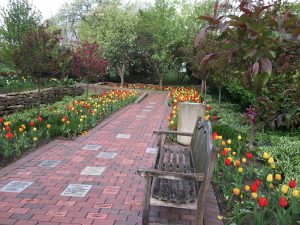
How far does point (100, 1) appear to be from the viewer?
36.8 metres

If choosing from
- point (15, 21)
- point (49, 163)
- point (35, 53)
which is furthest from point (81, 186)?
point (15, 21)

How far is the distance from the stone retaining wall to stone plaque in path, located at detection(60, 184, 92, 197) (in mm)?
6433

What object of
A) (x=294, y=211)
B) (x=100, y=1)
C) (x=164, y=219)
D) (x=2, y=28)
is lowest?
(x=164, y=219)

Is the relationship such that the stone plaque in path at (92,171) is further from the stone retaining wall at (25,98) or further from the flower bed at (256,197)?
the stone retaining wall at (25,98)

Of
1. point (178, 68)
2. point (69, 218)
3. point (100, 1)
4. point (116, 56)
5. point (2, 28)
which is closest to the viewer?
point (69, 218)

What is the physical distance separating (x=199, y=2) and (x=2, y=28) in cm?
1554

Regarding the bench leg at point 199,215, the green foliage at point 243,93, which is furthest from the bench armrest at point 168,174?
the green foliage at point 243,93

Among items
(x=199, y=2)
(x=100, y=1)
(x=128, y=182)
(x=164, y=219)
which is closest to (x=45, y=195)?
(x=128, y=182)

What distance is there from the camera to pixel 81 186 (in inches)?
180

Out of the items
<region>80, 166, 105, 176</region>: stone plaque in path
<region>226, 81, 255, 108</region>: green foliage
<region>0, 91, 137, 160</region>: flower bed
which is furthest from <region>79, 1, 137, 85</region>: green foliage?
<region>80, 166, 105, 176</region>: stone plaque in path

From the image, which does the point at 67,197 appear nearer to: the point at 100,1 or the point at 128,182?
the point at 128,182

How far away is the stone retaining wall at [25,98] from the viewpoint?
10.1 metres

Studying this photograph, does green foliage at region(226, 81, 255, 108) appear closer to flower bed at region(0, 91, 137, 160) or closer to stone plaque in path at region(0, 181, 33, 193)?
flower bed at region(0, 91, 137, 160)

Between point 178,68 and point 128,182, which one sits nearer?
point 128,182
